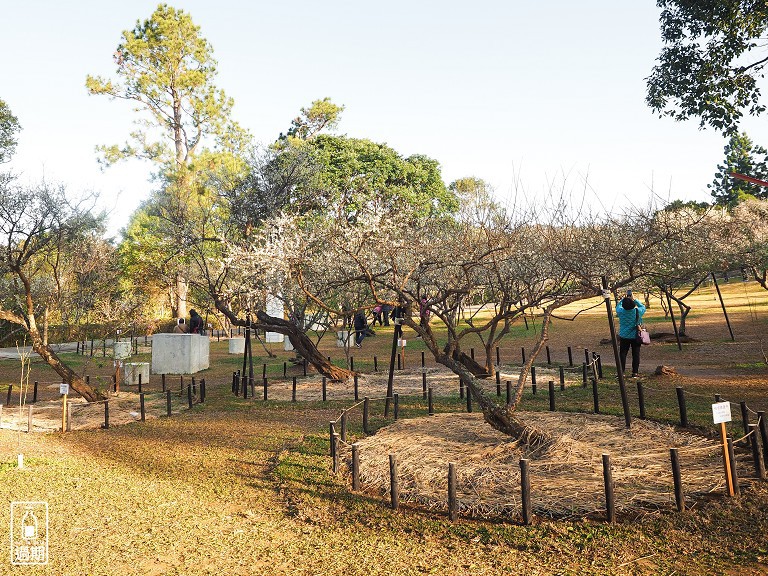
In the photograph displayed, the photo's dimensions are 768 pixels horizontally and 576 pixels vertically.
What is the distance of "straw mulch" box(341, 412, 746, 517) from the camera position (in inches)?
245

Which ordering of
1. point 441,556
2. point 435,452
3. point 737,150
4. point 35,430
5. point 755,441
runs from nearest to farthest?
point 441,556 → point 755,441 → point 435,452 → point 35,430 → point 737,150

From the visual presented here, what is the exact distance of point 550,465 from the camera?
7.30m

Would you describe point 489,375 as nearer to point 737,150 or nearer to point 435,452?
point 435,452

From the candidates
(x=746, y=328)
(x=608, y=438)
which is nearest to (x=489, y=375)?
(x=608, y=438)

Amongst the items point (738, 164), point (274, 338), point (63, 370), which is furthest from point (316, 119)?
point (738, 164)

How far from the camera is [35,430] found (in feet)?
38.0

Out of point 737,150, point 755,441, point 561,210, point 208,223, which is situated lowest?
point 755,441

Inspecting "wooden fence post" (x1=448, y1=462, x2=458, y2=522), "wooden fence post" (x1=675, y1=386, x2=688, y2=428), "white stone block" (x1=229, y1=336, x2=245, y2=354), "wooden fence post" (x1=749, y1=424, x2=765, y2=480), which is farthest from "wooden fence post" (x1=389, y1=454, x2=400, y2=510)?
"white stone block" (x1=229, y1=336, x2=245, y2=354)

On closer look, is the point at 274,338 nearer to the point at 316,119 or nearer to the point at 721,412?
the point at 316,119

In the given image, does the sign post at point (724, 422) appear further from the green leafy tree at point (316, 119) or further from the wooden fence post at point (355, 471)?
the green leafy tree at point (316, 119)

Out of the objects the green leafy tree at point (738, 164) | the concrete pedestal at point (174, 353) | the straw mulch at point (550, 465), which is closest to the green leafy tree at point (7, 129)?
the concrete pedestal at point (174, 353)

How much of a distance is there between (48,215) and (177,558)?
1053 centimetres

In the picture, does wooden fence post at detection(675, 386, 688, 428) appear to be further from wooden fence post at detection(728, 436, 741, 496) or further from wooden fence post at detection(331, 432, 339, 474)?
wooden fence post at detection(331, 432, 339, 474)

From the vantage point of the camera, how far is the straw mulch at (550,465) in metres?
6.23
